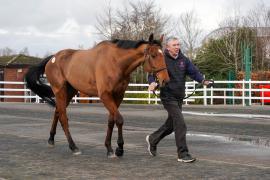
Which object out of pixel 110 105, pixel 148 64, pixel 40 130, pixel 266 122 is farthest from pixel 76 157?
pixel 266 122

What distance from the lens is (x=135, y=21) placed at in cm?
4181

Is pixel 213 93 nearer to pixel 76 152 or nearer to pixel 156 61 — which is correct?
pixel 76 152

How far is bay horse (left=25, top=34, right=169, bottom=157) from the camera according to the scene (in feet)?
27.4

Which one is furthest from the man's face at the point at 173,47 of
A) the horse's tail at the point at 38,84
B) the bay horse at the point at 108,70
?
the horse's tail at the point at 38,84

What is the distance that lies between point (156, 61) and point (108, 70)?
97 cm

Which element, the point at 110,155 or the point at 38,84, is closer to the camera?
the point at 110,155

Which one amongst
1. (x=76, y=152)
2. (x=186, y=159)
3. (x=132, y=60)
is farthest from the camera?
(x=76, y=152)

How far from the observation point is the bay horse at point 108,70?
834 centimetres

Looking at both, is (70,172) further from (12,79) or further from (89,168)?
(12,79)

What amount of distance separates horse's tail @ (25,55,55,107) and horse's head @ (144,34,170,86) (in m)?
3.71

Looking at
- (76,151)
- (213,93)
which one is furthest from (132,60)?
(213,93)

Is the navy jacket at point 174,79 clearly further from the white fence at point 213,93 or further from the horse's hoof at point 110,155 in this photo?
the white fence at point 213,93

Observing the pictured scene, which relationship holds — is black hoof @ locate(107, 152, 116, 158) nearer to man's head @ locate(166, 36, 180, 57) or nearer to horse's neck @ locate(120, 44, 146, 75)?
horse's neck @ locate(120, 44, 146, 75)

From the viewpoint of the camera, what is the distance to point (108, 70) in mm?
8797
